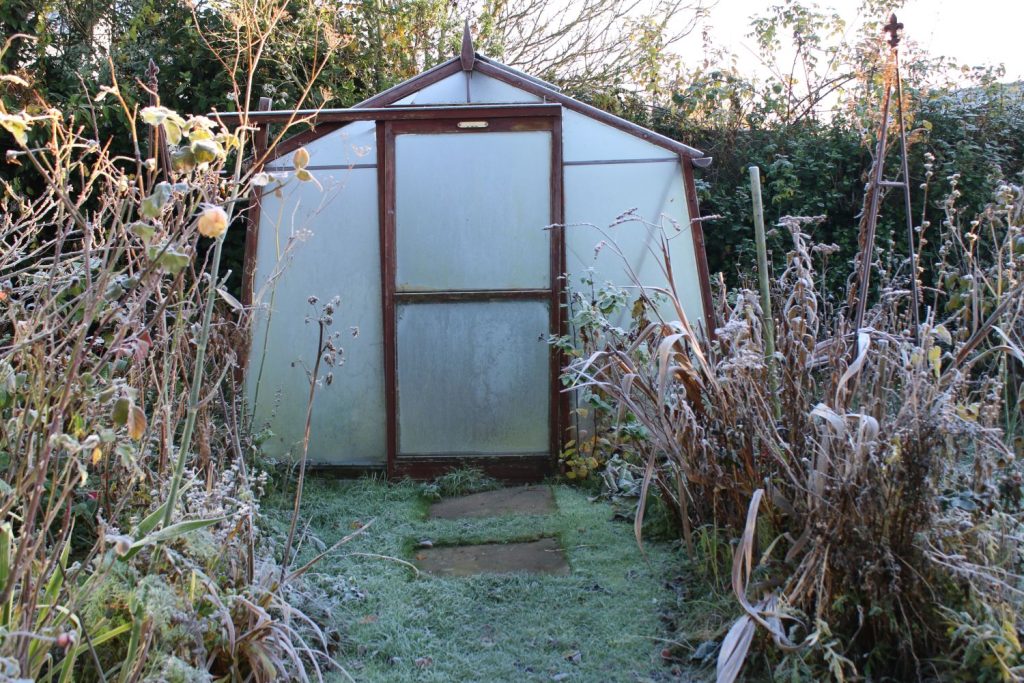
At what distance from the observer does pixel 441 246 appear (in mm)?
5746

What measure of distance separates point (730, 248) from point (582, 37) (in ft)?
13.4

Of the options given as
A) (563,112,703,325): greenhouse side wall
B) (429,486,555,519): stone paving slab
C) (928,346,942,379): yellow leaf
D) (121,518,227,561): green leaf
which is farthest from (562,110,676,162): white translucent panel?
(121,518,227,561): green leaf

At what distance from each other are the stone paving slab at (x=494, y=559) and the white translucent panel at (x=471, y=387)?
53.0 inches

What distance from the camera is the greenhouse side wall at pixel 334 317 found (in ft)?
18.9

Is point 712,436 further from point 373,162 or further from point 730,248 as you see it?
point 730,248

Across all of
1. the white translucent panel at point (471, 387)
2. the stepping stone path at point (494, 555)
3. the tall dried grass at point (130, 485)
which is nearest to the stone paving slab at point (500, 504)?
the stepping stone path at point (494, 555)

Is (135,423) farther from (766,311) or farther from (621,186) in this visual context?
(621,186)

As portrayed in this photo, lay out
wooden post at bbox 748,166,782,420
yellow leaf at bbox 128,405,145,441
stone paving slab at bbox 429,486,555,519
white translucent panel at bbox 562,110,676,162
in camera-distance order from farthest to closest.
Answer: white translucent panel at bbox 562,110,676,162 → stone paving slab at bbox 429,486,555,519 → wooden post at bbox 748,166,782,420 → yellow leaf at bbox 128,405,145,441

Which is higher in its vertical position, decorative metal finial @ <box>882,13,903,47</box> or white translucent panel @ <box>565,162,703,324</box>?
decorative metal finial @ <box>882,13,903,47</box>

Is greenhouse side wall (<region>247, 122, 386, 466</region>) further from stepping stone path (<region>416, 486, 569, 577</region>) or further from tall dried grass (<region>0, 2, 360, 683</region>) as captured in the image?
tall dried grass (<region>0, 2, 360, 683</region>)

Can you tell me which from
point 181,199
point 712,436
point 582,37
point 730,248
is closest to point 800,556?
point 712,436

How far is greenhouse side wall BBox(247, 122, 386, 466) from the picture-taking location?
577 centimetres

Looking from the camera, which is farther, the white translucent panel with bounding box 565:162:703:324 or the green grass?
the white translucent panel with bounding box 565:162:703:324

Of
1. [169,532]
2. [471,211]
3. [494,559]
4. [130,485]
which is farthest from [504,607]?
[471,211]
